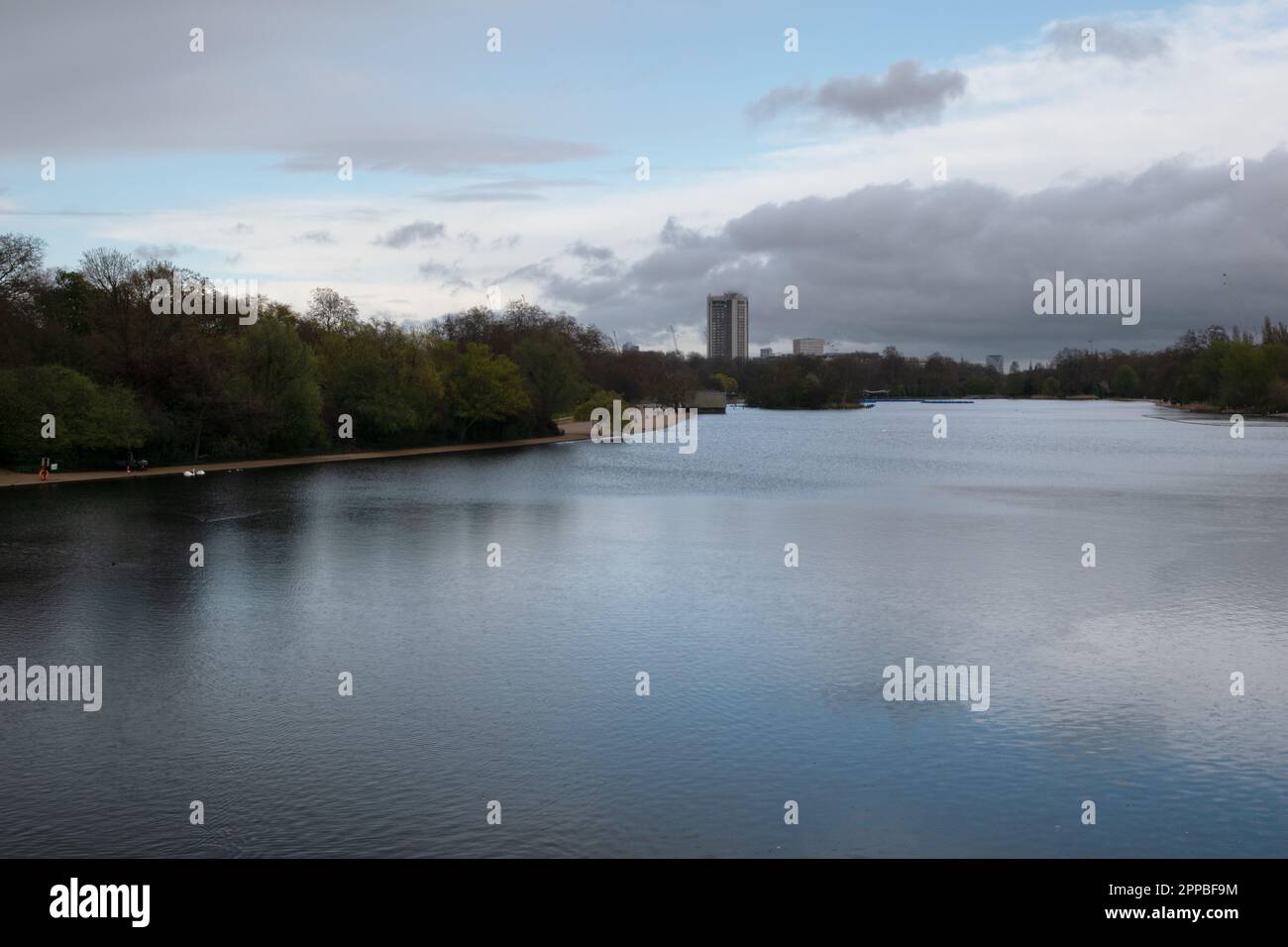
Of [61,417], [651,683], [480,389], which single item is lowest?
[651,683]

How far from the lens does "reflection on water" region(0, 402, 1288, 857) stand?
1079 cm

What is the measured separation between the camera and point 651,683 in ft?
52.1

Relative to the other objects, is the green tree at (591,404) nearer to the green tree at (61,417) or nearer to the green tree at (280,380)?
the green tree at (280,380)

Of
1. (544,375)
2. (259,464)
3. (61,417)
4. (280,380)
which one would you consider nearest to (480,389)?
(544,375)

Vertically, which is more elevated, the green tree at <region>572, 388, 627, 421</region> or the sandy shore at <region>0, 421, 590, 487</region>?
the green tree at <region>572, 388, 627, 421</region>

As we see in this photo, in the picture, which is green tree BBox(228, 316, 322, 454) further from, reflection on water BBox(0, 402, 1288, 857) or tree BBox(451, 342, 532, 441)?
reflection on water BBox(0, 402, 1288, 857)

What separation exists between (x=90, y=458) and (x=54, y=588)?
3391 cm

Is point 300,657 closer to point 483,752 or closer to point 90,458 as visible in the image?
point 483,752

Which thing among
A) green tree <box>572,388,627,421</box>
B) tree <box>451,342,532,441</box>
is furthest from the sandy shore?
green tree <box>572,388,627,421</box>

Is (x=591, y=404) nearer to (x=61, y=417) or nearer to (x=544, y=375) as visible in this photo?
(x=544, y=375)

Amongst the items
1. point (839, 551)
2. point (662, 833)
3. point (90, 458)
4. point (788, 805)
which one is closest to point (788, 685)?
point (788, 805)

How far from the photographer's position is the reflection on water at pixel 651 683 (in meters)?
10.8

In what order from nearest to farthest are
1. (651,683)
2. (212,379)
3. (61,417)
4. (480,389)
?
1. (651,683)
2. (61,417)
3. (212,379)
4. (480,389)

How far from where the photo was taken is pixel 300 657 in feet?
56.2
